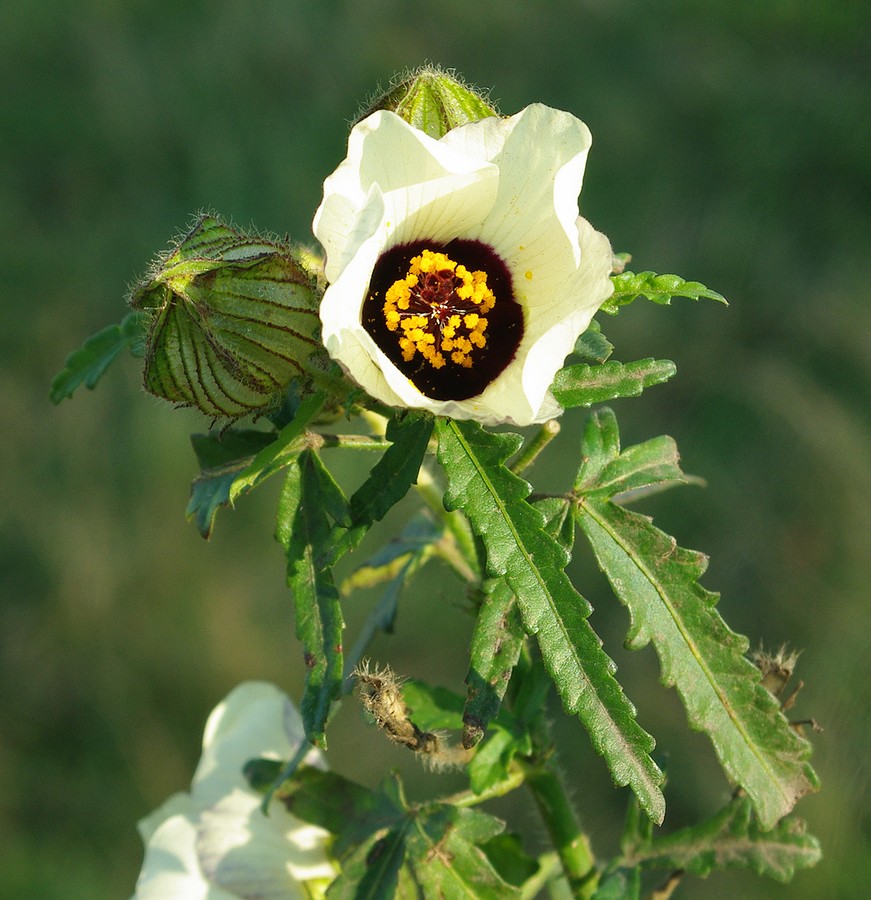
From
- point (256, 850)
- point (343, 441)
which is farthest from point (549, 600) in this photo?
point (256, 850)

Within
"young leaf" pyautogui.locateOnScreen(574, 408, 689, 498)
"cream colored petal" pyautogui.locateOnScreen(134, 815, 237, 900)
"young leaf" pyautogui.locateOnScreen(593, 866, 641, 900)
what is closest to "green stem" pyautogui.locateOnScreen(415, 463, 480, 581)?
"young leaf" pyautogui.locateOnScreen(574, 408, 689, 498)

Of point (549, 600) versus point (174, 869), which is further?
point (174, 869)

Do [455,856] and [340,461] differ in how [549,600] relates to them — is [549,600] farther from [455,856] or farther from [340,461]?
[340,461]

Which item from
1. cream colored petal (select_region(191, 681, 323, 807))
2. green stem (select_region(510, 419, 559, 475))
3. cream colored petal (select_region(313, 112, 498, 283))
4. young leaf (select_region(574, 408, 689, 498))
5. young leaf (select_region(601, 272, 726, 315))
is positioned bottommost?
cream colored petal (select_region(191, 681, 323, 807))

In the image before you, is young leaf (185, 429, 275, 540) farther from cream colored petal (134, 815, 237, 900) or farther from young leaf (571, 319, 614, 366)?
cream colored petal (134, 815, 237, 900)

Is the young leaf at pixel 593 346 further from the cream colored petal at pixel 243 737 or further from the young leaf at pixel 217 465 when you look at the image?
the cream colored petal at pixel 243 737

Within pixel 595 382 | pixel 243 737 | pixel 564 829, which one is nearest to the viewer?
pixel 595 382
